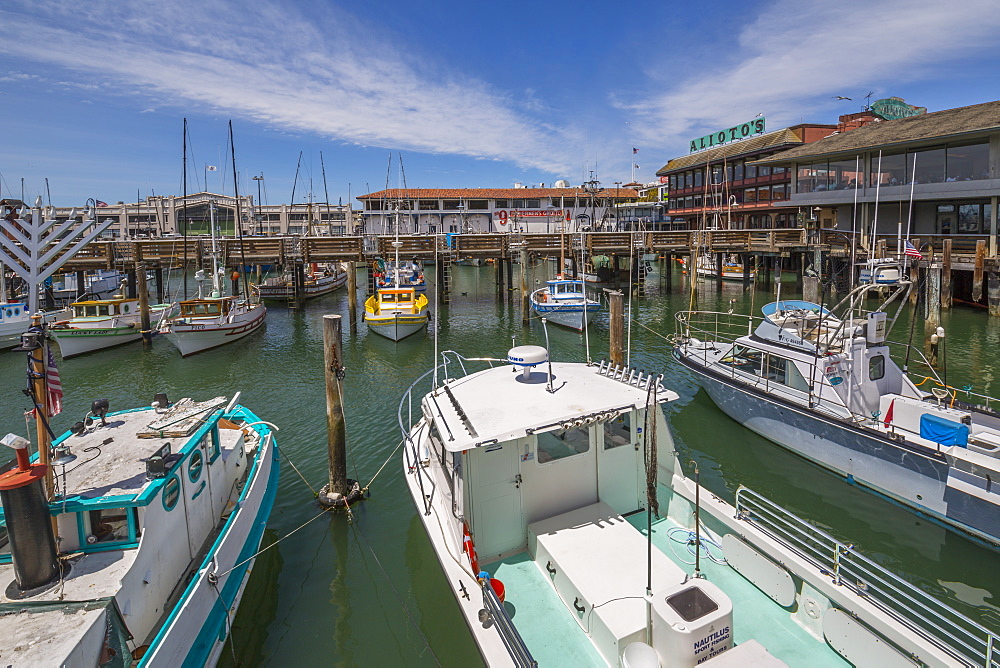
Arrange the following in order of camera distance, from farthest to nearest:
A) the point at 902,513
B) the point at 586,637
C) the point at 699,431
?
the point at 699,431 → the point at 902,513 → the point at 586,637

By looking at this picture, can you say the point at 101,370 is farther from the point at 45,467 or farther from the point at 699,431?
the point at 699,431

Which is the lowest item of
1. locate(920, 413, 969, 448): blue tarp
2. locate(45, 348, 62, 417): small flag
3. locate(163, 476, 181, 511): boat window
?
locate(920, 413, 969, 448): blue tarp

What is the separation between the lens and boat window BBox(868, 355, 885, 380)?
1370 centimetres

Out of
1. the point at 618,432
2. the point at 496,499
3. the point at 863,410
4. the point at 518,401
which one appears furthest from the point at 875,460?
the point at 496,499

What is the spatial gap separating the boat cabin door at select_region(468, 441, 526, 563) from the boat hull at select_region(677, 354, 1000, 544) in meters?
8.90

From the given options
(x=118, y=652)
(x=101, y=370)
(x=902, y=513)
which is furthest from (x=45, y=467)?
(x=101, y=370)

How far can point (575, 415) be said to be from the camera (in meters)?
8.27

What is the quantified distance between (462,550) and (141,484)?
4.51 m

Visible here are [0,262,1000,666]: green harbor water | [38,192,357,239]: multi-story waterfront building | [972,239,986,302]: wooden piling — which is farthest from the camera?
[38,192,357,239]: multi-story waterfront building

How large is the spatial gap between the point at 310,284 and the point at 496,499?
149 feet

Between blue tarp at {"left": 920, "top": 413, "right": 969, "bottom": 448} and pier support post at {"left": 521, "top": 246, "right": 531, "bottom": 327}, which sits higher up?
pier support post at {"left": 521, "top": 246, "right": 531, "bottom": 327}

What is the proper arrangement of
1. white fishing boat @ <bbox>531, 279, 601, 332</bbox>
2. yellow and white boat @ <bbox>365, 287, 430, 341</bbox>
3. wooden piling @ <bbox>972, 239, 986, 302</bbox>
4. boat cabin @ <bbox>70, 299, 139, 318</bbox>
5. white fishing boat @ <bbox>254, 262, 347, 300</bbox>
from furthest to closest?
white fishing boat @ <bbox>254, 262, 347, 300</bbox> → white fishing boat @ <bbox>531, 279, 601, 332</bbox> → wooden piling @ <bbox>972, 239, 986, 302</bbox> → yellow and white boat @ <bbox>365, 287, 430, 341</bbox> → boat cabin @ <bbox>70, 299, 139, 318</bbox>

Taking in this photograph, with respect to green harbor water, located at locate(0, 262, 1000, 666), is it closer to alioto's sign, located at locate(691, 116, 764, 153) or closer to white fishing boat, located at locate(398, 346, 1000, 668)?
white fishing boat, located at locate(398, 346, 1000, 668)

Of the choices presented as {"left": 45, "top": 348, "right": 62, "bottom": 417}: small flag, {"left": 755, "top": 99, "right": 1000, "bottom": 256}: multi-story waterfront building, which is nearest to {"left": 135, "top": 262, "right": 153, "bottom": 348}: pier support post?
{"left": 45, "top": 348, "right": 62, "bottom": 417}: small flag
